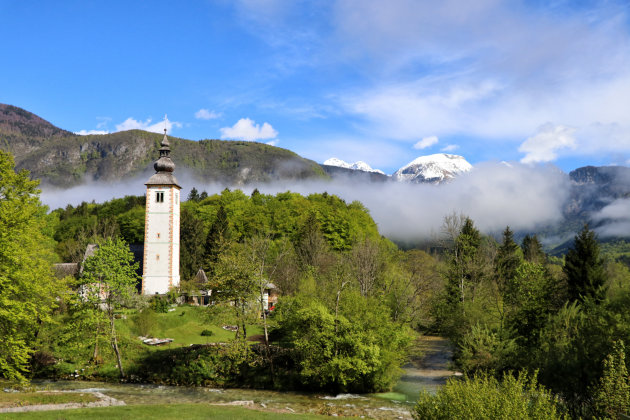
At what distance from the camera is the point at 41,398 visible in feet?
78.8

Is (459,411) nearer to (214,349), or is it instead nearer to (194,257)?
(214,349)

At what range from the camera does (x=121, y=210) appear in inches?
5064

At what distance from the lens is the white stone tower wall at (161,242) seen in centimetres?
6462

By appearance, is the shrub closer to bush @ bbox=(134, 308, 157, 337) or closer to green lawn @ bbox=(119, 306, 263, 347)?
green lawn @ bbox=(119, 306, 263, 347)

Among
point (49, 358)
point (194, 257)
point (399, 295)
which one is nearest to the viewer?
point (49, 358)

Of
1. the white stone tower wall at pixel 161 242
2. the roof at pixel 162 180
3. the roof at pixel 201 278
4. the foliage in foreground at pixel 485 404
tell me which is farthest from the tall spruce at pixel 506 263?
the roof at pixel 162 180

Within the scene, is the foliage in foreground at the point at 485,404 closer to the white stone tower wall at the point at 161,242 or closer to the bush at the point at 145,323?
the bush at the point at 145,323

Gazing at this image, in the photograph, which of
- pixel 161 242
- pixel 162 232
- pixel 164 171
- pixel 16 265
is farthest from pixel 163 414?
pixel 164 171

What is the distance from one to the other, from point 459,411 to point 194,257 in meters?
72.2

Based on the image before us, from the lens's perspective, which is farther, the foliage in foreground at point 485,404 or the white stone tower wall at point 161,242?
the white stone tower wall at point 161,242

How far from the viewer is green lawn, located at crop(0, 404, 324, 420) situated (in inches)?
798

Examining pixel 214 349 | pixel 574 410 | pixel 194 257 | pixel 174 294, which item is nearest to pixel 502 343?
pixel 574 410

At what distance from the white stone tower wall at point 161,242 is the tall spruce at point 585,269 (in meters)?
49.9

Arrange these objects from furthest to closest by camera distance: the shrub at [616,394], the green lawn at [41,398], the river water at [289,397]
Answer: the river water at [289,397] < the green lawn at [41,398] < the shrub at [616,394]
